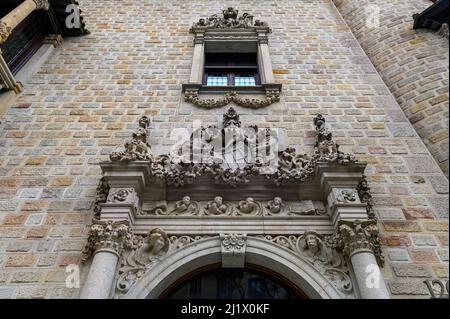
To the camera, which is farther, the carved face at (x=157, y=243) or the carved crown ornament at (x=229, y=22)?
the carved crown ornament at (x=229, y=22)

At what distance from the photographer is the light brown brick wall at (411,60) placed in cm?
500

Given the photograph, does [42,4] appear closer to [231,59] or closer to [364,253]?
[231,59]

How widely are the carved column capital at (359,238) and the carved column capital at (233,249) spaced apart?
104 cm

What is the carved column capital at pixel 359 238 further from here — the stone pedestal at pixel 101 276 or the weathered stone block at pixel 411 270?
the stone pedestal at pixel 101 276

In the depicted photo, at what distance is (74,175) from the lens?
4758 mm

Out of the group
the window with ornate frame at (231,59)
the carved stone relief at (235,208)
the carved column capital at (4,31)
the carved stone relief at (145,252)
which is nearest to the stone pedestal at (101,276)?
the carved stone relief at (145,252)

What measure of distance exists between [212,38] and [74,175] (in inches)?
173

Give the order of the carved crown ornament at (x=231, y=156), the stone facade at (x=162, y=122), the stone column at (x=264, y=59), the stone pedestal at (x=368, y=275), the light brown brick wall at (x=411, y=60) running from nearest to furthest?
the stone pedestal at (x=368, y=275), the stone facade at (x=162, y=122), the carved crown ornament at (x=231, y=156), the light brown brick wall at (x=411, y=60), the stone column at (x=264, y=59)

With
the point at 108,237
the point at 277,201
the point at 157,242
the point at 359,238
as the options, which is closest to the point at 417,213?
the point at 359,238

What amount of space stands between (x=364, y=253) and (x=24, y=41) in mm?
7248

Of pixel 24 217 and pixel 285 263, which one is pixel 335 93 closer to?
pixel 285 263

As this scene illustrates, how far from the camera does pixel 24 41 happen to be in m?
7.04

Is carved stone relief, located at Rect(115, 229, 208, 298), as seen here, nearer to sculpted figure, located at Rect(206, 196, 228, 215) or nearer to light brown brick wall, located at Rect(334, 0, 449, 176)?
sculpted figure, located at Rect(206, 196, 228, 215)

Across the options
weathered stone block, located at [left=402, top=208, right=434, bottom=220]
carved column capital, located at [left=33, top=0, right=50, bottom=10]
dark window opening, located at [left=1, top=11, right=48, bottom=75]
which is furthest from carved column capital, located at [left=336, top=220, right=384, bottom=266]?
carved column capital, located at [left=33, top=0, right=50, bottom=10]
